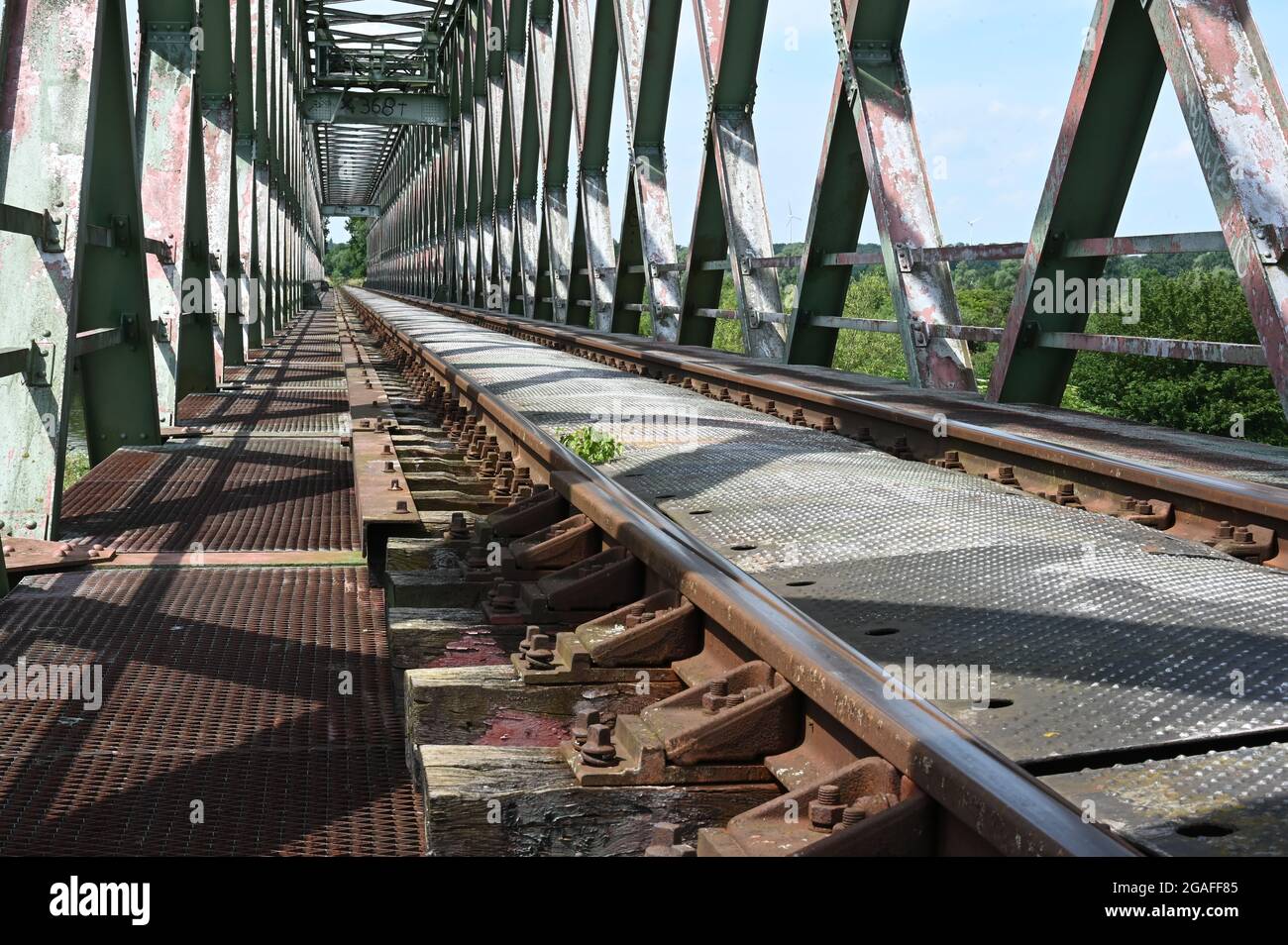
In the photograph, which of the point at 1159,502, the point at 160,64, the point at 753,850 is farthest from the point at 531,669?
the point at 160,64

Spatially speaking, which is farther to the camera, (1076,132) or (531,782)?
(1076,132)

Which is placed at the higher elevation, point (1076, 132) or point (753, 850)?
point (1076, 132)

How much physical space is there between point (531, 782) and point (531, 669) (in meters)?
0.55

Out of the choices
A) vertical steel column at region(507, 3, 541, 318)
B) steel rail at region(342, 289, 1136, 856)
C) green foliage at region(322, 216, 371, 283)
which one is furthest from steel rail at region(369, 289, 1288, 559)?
green foliage at region(322, 216, 371, 283)

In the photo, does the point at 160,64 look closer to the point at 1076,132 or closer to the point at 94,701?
the point at 1076,132

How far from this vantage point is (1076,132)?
7.36m

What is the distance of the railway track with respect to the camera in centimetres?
187

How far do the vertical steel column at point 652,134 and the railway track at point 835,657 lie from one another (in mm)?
9679

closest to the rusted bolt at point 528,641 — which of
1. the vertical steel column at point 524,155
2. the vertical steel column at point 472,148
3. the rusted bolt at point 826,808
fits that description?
the rusted bolt at point 826,808

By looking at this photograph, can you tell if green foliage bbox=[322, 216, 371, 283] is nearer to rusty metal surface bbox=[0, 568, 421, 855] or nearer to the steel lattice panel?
the steel lattice panel

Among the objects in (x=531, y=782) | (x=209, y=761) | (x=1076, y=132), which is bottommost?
(x=209, y=761)

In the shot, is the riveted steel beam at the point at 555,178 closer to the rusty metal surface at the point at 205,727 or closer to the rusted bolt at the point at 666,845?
the rusty metal surface at the point at 205,727

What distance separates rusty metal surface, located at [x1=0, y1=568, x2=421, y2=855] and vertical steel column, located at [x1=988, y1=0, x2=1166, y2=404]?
16.3 feet
